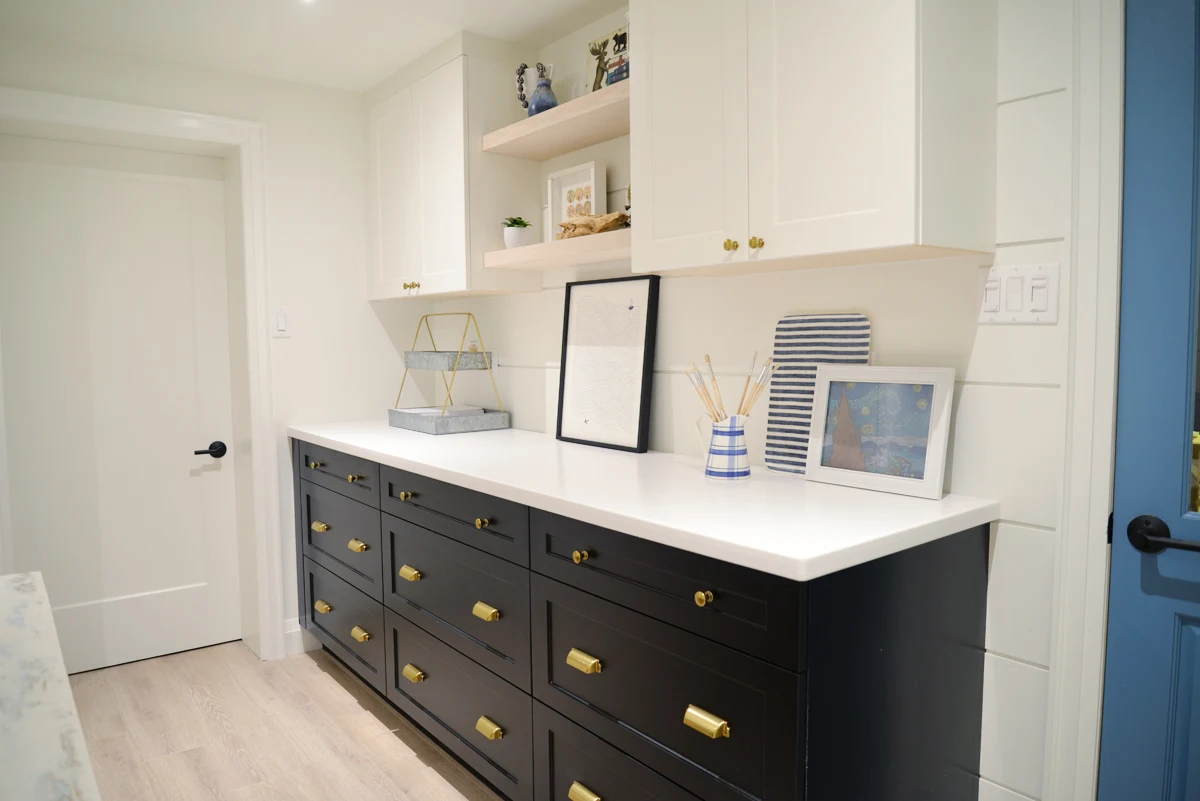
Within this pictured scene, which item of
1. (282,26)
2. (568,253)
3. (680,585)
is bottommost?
(680,585)

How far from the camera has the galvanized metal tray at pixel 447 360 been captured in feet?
9.73

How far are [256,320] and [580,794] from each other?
2.27 m

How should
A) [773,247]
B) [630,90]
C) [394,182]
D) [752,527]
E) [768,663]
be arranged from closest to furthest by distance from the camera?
[768,663]
[752,527]
[773,247]
[630,90]
[394,182]

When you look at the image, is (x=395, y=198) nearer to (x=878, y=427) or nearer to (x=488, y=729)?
(x=488, y=729)

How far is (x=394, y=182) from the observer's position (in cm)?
318

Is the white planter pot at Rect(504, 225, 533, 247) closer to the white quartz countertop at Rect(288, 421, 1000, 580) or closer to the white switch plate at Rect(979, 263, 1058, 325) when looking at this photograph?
the white quartz countertop at Rect(288, 421, 1000, 580)

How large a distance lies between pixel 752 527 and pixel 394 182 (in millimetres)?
2339

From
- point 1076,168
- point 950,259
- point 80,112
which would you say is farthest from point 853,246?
point 80,112

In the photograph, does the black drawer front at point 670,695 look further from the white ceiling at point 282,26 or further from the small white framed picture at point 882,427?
the white ceiling at point 282,26

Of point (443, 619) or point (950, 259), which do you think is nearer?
point (950, 259)

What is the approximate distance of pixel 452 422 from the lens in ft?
9.60

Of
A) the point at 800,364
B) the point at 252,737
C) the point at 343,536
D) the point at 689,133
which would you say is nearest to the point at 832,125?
the point at 689,133

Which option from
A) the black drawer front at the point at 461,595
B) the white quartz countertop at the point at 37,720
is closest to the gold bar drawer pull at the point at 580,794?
the black drawer front at the point at 461,595

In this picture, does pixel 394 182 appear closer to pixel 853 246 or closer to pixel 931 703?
pixel 853 246
